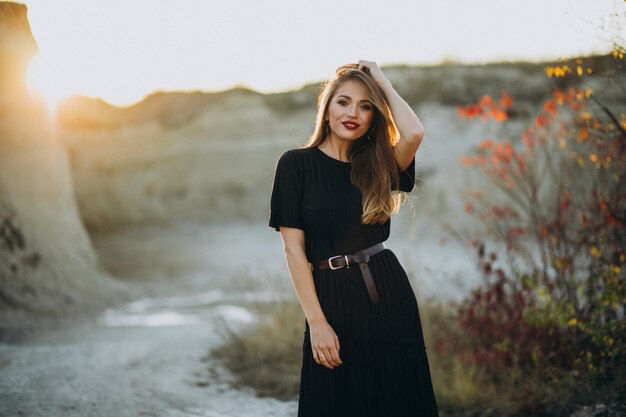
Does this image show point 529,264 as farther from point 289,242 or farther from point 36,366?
point 36,366

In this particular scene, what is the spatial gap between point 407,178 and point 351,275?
1.99 ft

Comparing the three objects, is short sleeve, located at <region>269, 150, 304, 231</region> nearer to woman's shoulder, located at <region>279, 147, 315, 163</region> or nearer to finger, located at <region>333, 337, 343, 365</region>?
woman's shoulder, located at <region>279, 147, 315, 163</region>

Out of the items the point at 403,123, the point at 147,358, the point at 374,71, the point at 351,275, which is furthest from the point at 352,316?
the point at 147,358

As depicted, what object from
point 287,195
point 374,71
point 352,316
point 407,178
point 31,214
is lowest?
point 352,316

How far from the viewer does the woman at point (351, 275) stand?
2682 mm

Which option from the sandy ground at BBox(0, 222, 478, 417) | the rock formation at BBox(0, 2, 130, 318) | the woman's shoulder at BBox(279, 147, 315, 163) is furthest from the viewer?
the rock formation at BBox(0, 2, 130, 318)

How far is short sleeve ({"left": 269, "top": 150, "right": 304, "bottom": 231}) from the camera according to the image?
274 cm

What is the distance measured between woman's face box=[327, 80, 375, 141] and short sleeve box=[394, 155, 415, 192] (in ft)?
0.97

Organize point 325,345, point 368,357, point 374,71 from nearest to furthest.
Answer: point 325,345, point 368,357, point 374,71

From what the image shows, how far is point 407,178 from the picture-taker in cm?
306

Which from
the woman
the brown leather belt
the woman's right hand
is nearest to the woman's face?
the woman

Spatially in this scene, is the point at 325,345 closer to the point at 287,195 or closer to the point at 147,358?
the point at 287,195

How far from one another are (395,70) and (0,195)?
609 inches

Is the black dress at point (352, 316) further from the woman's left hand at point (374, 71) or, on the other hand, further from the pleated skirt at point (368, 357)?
the woman's left hand at point (374, 71)
